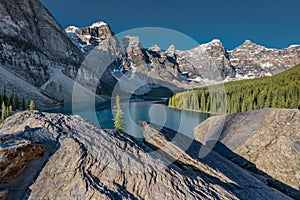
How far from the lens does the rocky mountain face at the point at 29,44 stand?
13075cm

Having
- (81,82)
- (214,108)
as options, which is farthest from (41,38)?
(214,108)

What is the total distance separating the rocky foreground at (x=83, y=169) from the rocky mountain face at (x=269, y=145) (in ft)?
19.9

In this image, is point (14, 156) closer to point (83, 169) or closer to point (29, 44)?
point (83, 169)

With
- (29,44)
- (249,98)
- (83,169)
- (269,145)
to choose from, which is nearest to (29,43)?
(29,44)

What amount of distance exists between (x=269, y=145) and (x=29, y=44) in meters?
178

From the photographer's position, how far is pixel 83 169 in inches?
188

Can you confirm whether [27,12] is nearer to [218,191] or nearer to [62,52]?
[62,52]

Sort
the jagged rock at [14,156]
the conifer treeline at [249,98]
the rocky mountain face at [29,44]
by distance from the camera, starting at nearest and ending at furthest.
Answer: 1. the jagged rock at [14,156]
2. the conifer treeline at [249,98]
3. the rocky mountain face at [29,44]

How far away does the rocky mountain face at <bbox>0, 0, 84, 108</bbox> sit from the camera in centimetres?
13075

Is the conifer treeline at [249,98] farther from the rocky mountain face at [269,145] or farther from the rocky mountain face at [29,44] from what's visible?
the rocky mountain face at [29,44]

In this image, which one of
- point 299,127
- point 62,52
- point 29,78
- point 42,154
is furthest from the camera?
point 62,52

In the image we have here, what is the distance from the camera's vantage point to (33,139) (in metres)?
5.03

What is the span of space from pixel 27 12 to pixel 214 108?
191 meters

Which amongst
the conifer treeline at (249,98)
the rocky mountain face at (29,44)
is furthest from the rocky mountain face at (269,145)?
the rocky mountain face at (29,44)
